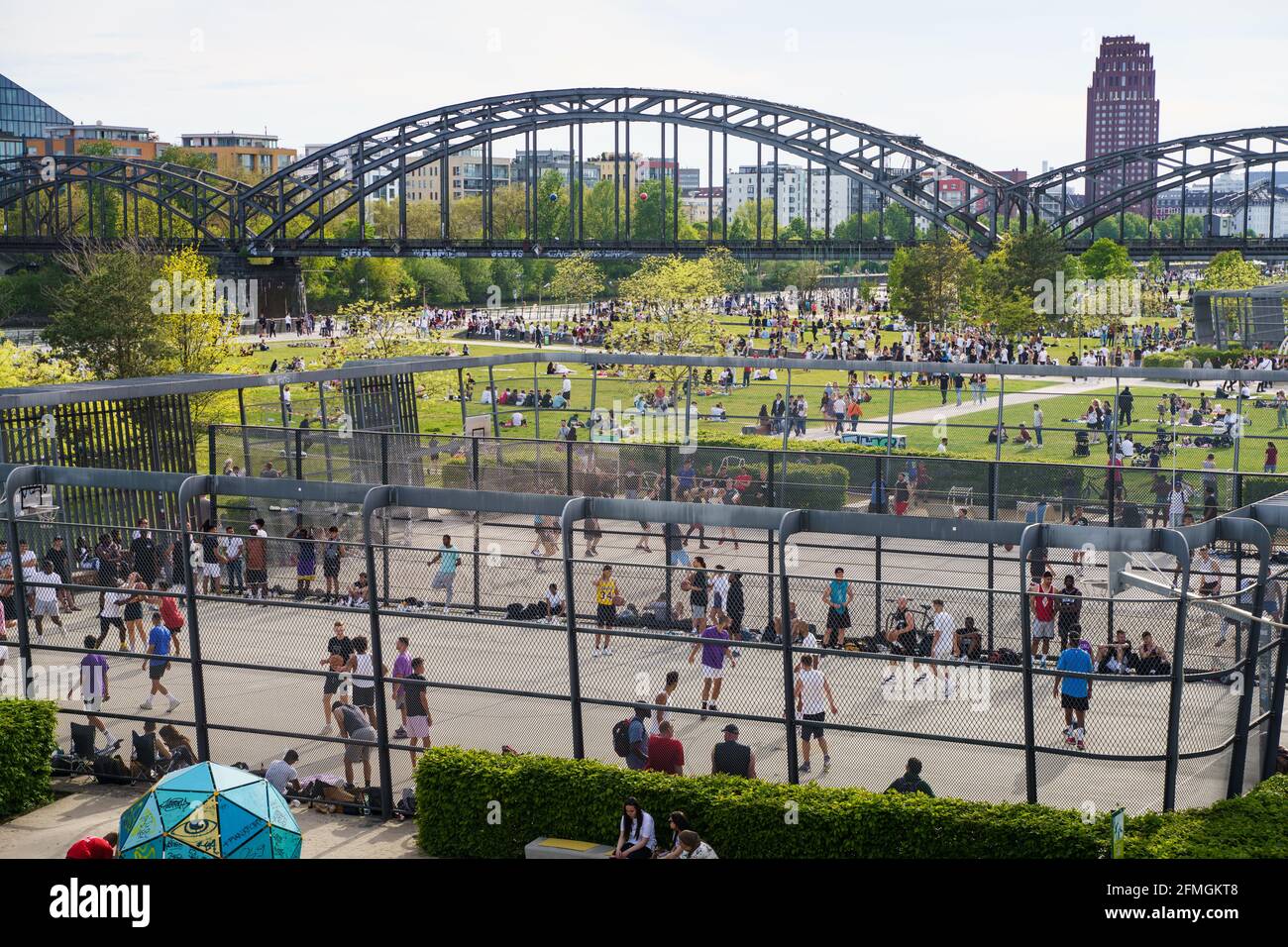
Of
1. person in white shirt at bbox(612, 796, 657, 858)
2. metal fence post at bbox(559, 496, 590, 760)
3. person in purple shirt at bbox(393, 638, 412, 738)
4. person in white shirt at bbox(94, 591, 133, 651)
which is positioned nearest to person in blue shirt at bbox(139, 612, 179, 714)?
person in white shirt at bbox(94, 591, 133, 651)

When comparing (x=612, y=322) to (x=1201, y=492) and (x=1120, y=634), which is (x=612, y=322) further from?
(x=1120, y=634)

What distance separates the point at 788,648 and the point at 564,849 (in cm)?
265

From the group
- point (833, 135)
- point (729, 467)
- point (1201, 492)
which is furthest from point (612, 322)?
point (1201, 492)

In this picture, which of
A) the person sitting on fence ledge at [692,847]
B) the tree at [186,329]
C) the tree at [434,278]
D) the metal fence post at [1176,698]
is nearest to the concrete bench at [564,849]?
the person sitting on fence ledge at [692,847]

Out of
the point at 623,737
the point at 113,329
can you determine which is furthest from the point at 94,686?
the point at 113,329

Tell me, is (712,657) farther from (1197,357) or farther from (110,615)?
(1197,357)

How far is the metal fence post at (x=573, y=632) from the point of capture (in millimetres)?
13609

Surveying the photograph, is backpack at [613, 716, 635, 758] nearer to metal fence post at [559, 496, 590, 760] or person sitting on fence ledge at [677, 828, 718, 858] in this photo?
metal fence post at [559, 496, 590, 760]

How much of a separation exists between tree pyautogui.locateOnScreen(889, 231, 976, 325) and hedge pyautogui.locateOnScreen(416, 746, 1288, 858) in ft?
209

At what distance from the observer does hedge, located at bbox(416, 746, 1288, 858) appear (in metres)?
11.7

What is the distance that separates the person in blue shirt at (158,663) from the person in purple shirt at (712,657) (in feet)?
18.5

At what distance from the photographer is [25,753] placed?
584 inches

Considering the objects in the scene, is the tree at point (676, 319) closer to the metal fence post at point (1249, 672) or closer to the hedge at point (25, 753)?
the hedge at point (25, 753)

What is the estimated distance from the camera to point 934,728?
1298 cm
